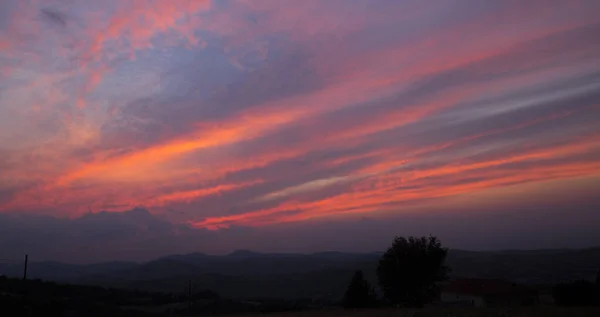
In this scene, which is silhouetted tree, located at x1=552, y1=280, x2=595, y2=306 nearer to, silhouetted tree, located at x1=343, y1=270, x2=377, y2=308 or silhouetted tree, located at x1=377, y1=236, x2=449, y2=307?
silhouetted tree, located at x1=377, y1=236, x2=449, y2=307

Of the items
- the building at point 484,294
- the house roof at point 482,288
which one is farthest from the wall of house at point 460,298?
the house roof at point 482,288

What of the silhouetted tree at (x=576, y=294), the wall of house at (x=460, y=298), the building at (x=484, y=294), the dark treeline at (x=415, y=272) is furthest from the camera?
the wall of house at (x=460, y=298)

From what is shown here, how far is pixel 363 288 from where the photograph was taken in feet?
192

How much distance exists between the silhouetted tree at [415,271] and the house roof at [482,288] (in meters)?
13.3

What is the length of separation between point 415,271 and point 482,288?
1853 centimetres

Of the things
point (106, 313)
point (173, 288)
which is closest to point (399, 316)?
point (106, 313)

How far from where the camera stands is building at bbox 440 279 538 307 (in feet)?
201

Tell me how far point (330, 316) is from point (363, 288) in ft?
67.5

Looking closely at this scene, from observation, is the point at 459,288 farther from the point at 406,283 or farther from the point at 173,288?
the point at 173,288

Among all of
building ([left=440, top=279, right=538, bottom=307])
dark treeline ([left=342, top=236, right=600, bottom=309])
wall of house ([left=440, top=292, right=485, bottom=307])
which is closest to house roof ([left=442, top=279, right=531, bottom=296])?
building ([left=440, top=279, right=538, bottom=307])

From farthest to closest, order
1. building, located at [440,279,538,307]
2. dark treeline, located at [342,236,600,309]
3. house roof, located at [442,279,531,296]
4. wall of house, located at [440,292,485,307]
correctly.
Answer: house roof, located at [442,279,531,296]
wall of house, located at [440,292,485,307]
building, located at [440,279,538,307]
dark treeline, located at [342,236,600,309]

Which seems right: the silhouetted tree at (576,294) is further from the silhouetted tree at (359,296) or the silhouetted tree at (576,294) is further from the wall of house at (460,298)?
the silhouetted tree at (359,296)

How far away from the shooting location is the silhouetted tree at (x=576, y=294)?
161 ft

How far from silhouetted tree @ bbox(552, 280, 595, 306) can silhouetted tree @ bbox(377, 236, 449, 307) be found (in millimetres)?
11638
